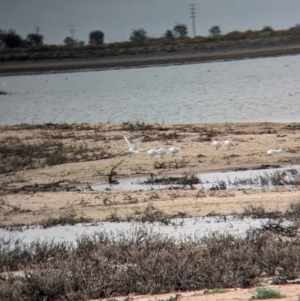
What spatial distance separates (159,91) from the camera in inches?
1713

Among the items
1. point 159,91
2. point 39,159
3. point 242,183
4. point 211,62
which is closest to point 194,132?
A: point 39,159

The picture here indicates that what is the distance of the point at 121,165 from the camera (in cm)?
1673

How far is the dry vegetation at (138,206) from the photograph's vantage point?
7.67m

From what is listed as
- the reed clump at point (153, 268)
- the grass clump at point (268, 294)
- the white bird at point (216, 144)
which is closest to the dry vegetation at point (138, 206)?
the reed clump at point (153, 268)

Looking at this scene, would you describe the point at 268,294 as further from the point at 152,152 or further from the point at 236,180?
the point at 152,152

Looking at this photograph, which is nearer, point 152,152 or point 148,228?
point 148,228

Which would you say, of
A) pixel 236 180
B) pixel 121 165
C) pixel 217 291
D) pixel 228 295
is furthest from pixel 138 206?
pixel 228 295

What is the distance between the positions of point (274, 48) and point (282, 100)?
32.3m

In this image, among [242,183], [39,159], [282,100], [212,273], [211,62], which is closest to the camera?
[212,273]

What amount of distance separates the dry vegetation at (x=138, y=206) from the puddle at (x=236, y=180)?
0.08 meters

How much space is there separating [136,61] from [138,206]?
5251cm

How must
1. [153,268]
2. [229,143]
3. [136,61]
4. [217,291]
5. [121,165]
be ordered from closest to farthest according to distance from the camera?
[217,291] → [153,268] → [121,165] → [229,143] → [136,61]

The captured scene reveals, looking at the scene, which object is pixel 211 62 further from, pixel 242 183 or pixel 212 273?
pixel 212 273

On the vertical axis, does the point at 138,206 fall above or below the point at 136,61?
above
